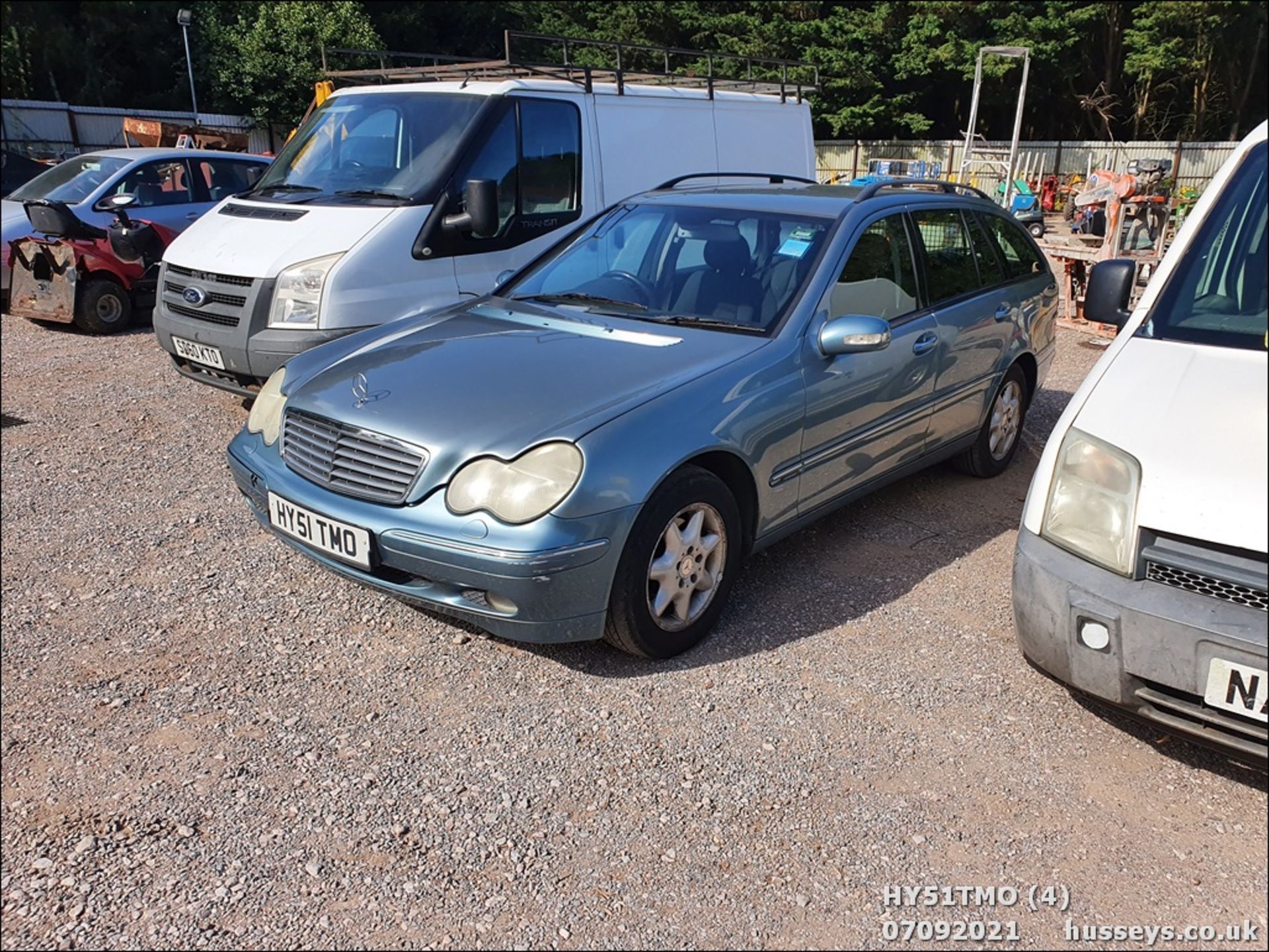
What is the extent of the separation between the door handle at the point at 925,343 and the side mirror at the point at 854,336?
2.16 feet

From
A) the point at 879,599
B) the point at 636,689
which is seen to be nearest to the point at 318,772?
the point at 636,689

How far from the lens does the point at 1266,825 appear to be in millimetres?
2744

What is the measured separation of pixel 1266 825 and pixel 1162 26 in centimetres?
3487

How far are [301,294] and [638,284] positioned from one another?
2.25 meters

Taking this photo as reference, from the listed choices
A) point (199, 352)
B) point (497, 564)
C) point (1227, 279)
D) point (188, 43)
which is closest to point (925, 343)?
point (1227, 279)

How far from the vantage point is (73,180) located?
31.6ft

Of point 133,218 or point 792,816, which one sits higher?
point 133,218

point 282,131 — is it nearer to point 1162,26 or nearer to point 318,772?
point 1162,26

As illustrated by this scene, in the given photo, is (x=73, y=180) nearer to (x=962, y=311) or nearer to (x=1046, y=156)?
(x=962, y=311)

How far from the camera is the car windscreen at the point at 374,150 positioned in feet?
19.9

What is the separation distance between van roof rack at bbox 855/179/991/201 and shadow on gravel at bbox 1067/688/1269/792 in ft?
7.97

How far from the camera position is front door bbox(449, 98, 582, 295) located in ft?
20.0

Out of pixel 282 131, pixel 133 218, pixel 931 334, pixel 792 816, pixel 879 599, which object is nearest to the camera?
pixel 792 816

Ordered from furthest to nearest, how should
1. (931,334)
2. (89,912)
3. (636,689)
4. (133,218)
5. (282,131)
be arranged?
(282,131)
(133,218)
(931,334)
(636,689)
(89,912)
